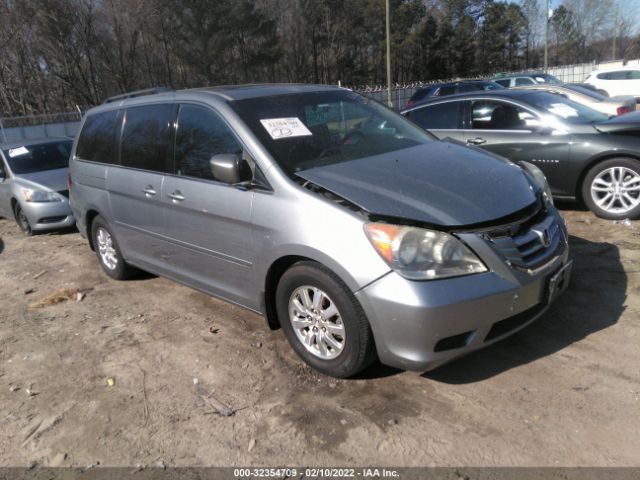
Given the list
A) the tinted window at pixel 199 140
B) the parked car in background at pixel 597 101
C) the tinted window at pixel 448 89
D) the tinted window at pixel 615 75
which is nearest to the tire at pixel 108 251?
the tinted window at pixel 199 140

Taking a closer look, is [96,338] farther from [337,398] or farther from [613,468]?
[613,468]

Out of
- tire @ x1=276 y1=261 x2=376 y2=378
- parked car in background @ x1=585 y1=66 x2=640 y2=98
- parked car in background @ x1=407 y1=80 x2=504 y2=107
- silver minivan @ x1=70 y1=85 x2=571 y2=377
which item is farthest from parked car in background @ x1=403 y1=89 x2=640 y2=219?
parked car in background @ x1=585 y1=66 x2=640 y2=98

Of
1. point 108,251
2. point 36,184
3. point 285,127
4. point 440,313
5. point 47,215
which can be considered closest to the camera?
point 440,313

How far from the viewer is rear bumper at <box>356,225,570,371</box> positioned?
109 inches

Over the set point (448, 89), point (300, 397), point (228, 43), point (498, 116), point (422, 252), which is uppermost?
point (228, 43)

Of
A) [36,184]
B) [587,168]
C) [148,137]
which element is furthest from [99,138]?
[587,168]

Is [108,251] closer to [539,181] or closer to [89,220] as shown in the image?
[89,220]

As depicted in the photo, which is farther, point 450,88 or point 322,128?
point 450,88

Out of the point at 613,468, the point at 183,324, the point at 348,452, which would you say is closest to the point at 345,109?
the point at 183,324

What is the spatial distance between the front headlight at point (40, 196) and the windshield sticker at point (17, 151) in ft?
3.97

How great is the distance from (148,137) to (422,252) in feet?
9.08

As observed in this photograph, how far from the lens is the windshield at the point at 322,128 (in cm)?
361

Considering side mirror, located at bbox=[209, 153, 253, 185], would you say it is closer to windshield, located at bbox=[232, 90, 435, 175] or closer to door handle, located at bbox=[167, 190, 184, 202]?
windshield, located at bbox=[232, 90, 435, 175]

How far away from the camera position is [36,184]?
8328 millimetres
